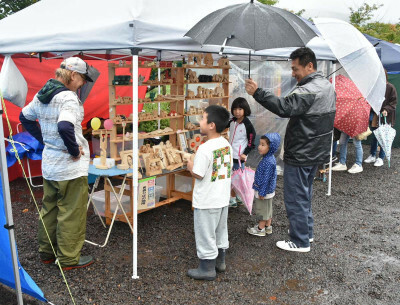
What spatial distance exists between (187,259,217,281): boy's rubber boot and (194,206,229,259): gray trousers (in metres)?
0.09

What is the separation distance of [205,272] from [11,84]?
2897mm

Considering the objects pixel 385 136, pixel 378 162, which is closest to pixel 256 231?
pixel 385 136

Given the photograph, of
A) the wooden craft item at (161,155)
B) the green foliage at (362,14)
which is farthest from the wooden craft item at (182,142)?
the green foliage at (362,14)

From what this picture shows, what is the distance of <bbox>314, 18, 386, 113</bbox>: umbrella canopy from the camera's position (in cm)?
369

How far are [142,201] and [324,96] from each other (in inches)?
95.3

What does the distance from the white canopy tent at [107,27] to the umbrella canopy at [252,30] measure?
0.31 metres

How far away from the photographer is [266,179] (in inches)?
184

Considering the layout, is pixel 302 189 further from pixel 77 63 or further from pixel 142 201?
pixel 77 63

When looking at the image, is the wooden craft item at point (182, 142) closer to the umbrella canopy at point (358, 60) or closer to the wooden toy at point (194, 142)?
the wooden toy at point (194, 142)

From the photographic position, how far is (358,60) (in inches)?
150

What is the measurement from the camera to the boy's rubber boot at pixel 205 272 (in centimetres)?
380

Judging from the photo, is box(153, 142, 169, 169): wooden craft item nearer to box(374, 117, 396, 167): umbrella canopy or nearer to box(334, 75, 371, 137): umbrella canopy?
box(334, 75, 371, 137): umbrella canopy

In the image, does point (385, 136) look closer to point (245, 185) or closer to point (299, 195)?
point (245, 185)

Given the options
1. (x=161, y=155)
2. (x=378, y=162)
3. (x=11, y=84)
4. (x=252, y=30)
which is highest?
(x=252, y=30)
